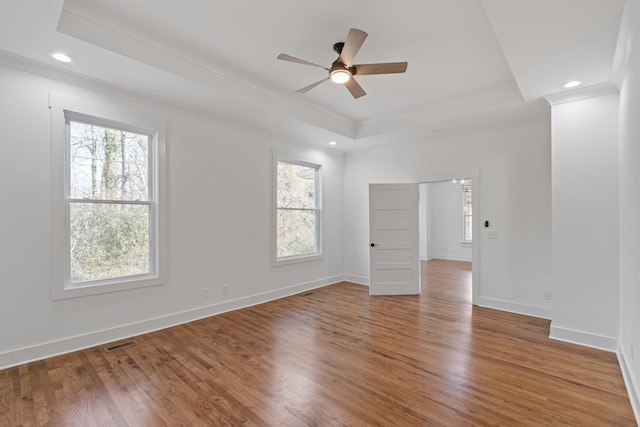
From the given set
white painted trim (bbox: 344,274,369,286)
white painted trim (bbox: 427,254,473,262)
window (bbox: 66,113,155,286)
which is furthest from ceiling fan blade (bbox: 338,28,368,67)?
white painted trim (bbox: 427,254,473,262)

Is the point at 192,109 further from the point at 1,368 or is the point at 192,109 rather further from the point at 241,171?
the point at 1,368

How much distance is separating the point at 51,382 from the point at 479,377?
349 centimetres

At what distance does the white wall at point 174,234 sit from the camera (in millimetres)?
2697

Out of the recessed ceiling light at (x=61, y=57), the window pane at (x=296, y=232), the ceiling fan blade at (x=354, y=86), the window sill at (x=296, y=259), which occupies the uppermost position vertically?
the recessed ceiling light at (x=61, y=57)

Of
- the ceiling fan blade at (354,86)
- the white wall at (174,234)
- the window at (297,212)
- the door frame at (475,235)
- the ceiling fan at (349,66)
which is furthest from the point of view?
the window at (297,212)

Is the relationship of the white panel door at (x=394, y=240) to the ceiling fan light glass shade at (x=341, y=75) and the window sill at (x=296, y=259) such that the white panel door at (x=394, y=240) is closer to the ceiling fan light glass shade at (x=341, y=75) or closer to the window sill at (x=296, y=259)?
the window sill at (x=296, y=259)

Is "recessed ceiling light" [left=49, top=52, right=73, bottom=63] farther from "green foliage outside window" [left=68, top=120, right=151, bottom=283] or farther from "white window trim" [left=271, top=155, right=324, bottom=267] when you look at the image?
"white window trim" [left=271, top=155, right=324, bottom=267]

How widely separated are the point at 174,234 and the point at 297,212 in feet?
7.34

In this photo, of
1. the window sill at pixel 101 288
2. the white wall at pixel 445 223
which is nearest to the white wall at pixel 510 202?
the window sill at pixel 101 288

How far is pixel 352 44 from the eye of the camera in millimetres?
2336

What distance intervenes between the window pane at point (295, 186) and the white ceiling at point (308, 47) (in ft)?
4.34

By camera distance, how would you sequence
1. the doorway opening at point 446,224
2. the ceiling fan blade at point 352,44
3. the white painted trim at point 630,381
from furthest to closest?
the doorway opening at point 446,224, the ceiling fan blade at point 352,44, the white painted trim at point 630,381

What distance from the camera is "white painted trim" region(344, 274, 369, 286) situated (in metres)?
5.98

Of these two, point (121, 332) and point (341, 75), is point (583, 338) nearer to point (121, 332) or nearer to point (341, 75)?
point (341, 75)
